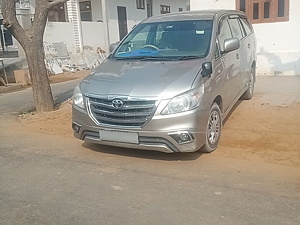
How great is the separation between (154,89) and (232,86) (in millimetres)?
1945

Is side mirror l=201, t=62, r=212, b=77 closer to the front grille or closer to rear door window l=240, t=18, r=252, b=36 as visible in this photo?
the front grille

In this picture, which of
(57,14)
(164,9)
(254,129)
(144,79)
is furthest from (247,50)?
(164,9)

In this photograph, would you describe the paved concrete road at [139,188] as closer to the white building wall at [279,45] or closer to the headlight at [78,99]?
the headlight at [78,99]

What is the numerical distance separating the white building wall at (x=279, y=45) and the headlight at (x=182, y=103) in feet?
22.2

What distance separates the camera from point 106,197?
11.0ft

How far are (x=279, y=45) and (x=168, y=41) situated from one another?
6.02 meters

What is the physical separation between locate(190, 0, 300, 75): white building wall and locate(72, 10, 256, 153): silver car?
4.93m

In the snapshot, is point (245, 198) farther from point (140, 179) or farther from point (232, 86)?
point (232, 86)

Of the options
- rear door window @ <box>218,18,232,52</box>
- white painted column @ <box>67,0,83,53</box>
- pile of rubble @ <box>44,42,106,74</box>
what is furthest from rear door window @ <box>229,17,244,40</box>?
white painted column @ <box>67,0,83,53</box>

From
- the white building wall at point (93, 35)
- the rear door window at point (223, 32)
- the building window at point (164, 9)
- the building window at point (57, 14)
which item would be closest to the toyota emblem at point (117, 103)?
the rear door window at point (223, 32)

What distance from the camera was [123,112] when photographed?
3.87 metres

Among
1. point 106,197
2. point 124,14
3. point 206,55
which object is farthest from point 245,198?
point 124,14

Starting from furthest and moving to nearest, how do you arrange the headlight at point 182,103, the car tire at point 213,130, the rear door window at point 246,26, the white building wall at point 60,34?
the white building wall at point 60,34
the rear door window at point 246,26
the car tire at point 213,130
the headlight at point 182,103

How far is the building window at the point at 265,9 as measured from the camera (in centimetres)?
935
